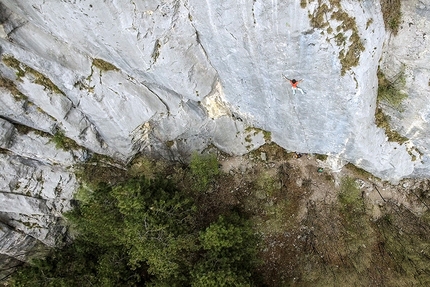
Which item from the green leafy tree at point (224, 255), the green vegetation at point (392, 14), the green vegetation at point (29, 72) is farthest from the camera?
the green leafy tree at point (224, 255)

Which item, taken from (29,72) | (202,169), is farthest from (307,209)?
(29,72)

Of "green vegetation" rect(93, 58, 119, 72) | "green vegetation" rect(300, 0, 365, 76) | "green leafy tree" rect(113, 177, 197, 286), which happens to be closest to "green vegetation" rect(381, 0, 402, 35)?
"green vegetation" rect(300, 0, 365, 76)

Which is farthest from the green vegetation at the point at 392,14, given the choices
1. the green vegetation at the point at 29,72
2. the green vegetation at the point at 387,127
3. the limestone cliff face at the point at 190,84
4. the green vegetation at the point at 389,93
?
the green vegetation at the point at 29,72

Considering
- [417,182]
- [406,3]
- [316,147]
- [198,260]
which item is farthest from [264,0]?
[417,182]

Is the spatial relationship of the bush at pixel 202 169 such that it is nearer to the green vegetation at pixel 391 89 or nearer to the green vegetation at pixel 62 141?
the green vegetation at pixel 62 141

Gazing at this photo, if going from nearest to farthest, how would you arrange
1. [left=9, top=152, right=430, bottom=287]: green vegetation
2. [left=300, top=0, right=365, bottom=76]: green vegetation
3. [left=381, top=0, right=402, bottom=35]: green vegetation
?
[left=300, top=0, right=365, bottom=76]: green vegetation < [left=381, top=0, right=402, bottom=35]: green vegetation < [left=9, top=152, right=430, bottom=287]: green vegetation

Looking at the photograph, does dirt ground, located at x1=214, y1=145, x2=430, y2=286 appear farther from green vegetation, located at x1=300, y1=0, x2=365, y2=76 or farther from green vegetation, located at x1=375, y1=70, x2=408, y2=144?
green vegetation, located at x1=300, y1=0, x2=365, y2=76
